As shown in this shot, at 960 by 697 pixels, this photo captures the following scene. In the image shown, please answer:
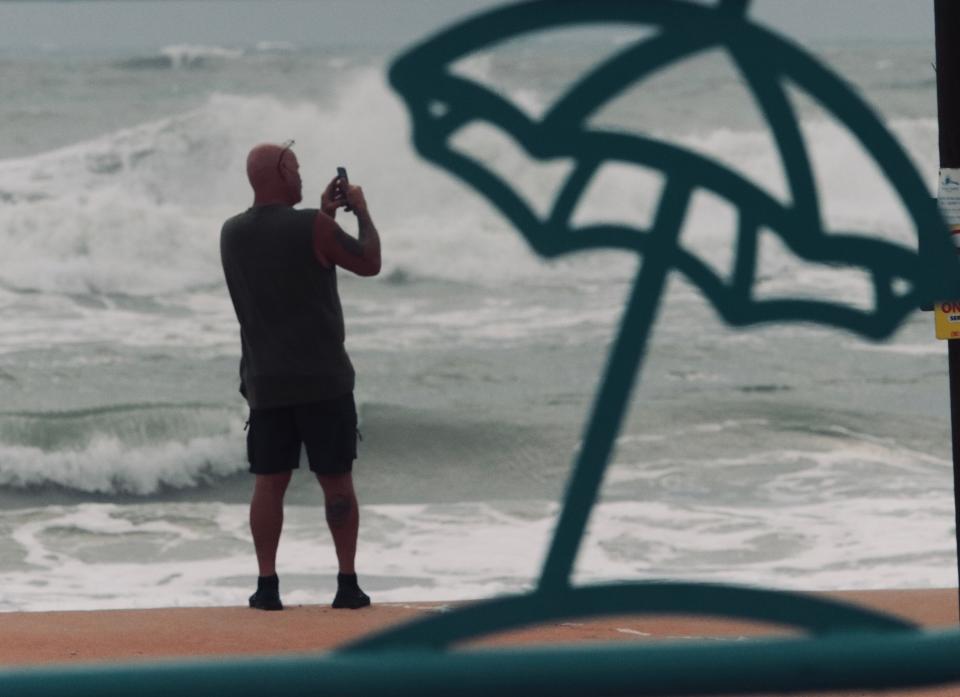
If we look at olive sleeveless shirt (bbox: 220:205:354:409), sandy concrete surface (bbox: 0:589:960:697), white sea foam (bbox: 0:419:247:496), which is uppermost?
olive sleeveless shirt (bbox: 220:205:354:409)

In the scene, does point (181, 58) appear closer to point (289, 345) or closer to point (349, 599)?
point (349, 599)

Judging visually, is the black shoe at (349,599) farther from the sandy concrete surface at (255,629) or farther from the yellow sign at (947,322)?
the yellow sign at (947,322)

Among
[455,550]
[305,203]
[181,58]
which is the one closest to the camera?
[455,550]

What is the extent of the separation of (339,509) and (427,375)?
11034 mm

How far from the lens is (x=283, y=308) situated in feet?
16.9

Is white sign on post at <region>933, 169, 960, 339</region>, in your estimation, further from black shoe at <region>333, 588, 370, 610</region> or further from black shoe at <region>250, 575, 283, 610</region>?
black shoe at <region>250, 575, 283, 610</region>

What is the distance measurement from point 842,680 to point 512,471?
11.6 meters

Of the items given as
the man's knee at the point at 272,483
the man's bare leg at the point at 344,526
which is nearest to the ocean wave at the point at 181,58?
the man's knee at the point at 272,483

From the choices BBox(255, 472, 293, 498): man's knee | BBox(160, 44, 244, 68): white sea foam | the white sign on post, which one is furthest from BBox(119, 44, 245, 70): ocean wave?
the white sign on post

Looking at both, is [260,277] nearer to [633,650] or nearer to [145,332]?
[633,650]

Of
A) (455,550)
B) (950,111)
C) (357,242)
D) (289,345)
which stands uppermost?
(950,111)

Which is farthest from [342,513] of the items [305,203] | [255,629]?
[305,203]

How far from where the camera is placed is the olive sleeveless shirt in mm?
5031

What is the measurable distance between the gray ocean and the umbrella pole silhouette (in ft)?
0.53
